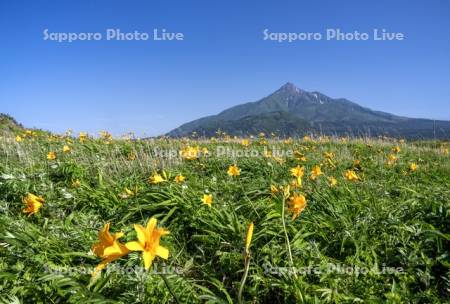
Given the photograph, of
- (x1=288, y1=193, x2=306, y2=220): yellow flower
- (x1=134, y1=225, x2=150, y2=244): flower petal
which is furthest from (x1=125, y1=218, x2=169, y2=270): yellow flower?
(x1=288, y1=193, x2=306, y2=220): yellow flower

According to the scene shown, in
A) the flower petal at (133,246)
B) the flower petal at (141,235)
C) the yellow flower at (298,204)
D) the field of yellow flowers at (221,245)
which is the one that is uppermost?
the flower petal at (141,235)

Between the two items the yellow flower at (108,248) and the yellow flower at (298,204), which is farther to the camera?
the yellow flower at (298,204)

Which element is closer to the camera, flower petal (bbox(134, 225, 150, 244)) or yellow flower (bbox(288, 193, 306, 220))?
flower petal (bbox(134, 225, 150, 244))

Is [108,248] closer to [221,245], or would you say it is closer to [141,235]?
[141,235]

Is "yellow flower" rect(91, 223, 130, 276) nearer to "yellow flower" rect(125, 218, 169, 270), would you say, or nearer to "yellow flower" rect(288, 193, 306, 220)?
"yellow flower" rect(125, 218, 169, 270)

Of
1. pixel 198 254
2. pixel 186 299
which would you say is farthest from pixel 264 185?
pixel 186 299

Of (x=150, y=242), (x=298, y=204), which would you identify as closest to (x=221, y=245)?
(x=298, y=204)

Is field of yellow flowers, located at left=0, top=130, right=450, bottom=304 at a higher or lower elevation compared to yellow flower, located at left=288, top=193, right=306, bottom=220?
lower

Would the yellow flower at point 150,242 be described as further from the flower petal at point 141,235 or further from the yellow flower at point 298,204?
the yellow flower at point 298,204

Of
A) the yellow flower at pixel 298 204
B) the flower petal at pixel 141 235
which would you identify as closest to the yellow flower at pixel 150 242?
the flower petal at pixel 141 235

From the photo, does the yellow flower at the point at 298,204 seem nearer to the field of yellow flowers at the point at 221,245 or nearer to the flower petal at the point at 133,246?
the field of yellow flowers at the point at 221,245

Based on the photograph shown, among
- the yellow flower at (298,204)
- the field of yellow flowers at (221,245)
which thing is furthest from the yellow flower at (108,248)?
the yellow flower at (298,204)

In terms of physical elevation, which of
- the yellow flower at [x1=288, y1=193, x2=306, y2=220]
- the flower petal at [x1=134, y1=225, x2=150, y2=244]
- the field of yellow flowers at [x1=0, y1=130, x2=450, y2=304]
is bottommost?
the field of yellow flowers at [x1=0, y1=130, x2=450, y2=304]

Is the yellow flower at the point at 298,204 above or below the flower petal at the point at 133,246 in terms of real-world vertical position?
below
